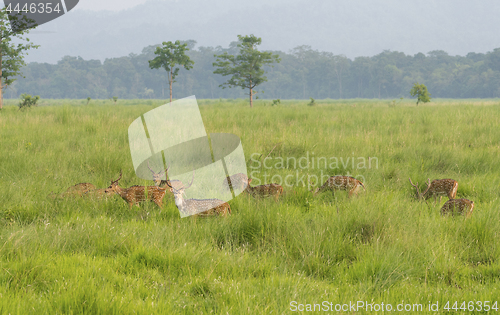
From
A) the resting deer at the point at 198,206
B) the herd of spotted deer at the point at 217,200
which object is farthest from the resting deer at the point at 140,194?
the resting deer at the point at 198,206

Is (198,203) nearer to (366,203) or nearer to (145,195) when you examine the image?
(145,195)

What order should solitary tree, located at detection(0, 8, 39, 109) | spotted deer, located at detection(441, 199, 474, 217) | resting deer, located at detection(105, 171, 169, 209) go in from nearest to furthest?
spotted deer, located at detection(441, 199, 474, 217)
resting deer, located at detection(105, 171, 169, 209)
solitary tree, located at detection(0, 8, 39, 109)

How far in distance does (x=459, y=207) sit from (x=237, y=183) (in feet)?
9.09

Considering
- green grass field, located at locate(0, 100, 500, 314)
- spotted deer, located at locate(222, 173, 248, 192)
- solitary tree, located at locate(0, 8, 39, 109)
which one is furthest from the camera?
solitary tree, located at locate(0, 8, 39, 109)

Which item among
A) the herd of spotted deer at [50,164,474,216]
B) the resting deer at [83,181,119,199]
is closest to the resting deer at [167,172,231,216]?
the herd of spotted deer at [50,164,474,216]

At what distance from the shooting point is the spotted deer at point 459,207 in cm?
392

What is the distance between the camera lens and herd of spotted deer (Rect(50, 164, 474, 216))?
13.0 feet

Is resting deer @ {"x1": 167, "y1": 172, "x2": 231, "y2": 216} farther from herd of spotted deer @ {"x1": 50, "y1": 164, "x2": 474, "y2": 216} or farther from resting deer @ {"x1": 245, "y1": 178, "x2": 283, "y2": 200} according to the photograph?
resting deer @ {"x1": 245, "y1": 178, "x2": 283, "y2": 200}

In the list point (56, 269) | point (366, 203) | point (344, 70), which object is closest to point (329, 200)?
point (366, 203)

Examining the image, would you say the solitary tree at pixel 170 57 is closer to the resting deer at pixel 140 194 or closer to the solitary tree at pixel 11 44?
the solitary tree at pixel 11 44

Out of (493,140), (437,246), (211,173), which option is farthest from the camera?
(493,140)

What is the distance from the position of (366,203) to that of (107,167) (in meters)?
4.57

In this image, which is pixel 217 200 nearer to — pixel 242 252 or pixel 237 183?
pixel 237 183

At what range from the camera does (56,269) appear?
9.08ft
